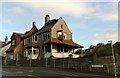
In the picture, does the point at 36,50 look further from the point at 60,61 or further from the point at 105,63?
the point at 105,63

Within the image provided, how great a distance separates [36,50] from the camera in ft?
196

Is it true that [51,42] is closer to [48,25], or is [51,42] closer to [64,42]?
[64,42]

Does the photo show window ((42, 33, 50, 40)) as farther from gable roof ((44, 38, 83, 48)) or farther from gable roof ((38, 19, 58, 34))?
gable roof ((44, 38, 83, 48))

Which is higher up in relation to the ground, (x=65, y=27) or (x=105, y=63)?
(x=65, y=27)

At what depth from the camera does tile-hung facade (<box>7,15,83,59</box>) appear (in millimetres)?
55188

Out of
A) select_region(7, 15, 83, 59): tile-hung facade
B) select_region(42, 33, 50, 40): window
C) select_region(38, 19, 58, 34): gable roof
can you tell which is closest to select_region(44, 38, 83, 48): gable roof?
select_region(7, 15, 83, 59): tile-hung facade

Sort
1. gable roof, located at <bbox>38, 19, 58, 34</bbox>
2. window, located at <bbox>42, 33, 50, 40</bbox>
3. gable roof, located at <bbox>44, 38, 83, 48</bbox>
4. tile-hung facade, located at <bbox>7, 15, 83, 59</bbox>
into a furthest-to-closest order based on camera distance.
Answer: gable roof, located at <bbox>38, 19, 58, 34</bbox>
window, located at <bbox>42, 33, 50, 40</bbox>
tile-hung facade, located at <bbox>7, 15, 83, 59</bbox>
gable roof, located at <bbox>44, 38, 83, 48</bbox>

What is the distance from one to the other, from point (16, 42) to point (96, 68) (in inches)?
1448

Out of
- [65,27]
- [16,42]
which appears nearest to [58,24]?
[65,27]

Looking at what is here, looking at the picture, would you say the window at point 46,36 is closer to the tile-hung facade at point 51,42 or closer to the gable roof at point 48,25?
the tile-hung facade at point 51,42

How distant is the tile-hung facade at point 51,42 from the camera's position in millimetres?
55188

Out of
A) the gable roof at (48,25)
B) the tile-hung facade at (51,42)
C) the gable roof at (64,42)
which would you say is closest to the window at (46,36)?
the tile-hung facade at (51,42)

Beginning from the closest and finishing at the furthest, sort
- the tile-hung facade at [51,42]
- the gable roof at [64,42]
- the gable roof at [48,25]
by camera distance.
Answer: the gable roof at [64,42] → the tile-hung facade at [51,42] → the gable roof at [48,25]

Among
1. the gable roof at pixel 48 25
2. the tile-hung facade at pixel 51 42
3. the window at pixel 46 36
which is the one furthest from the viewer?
the gable roof at pixel 48 25
